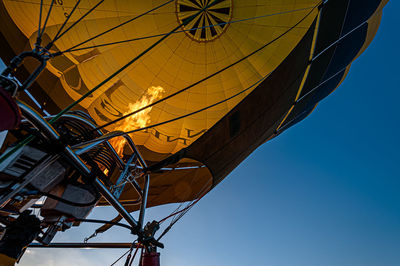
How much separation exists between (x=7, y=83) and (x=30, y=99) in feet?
20.6

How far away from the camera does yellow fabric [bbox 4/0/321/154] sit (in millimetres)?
5703

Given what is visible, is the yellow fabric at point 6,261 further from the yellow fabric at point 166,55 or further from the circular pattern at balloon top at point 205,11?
the circular pattern at balloon top at point 205,11

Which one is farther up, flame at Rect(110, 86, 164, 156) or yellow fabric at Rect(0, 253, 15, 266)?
flame at Rect(110, 86, 164, 156)

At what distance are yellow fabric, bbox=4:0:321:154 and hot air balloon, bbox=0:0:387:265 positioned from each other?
1.0 inches

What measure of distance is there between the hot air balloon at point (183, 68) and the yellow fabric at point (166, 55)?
26 millimetres

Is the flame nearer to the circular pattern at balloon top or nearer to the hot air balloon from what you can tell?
the hot air balloon

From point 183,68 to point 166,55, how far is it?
560 millimetres

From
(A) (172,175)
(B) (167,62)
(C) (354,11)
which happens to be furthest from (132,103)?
Result: (C) (354,11)

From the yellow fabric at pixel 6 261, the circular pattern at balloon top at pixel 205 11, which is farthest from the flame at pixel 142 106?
the yellow fabric at pixel 6 261

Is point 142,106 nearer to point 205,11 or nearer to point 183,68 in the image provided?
point 183,68

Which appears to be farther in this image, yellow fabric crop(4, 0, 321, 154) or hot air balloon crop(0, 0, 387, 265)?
yellow fabric crop(4, 0, 321, 154)

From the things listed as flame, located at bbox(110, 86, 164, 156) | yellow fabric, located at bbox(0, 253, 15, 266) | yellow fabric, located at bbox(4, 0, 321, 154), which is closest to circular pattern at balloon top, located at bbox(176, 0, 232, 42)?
yellow fabric, located at bbox(4, 0, 321, 154)

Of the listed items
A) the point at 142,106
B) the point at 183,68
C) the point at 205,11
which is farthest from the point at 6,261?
the point at 205,11

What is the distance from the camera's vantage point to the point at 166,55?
655 cm
